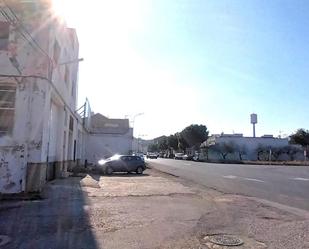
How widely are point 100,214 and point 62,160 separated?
1571cm

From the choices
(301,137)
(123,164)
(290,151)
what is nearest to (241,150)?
(290,151)

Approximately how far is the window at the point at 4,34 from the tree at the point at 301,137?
10855cm

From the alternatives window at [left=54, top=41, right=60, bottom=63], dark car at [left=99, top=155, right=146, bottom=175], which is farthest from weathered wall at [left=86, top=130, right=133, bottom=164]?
window at [left=54, top=41, right=60, bottom=63]

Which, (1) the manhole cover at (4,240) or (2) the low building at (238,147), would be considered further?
(2) the low building at (238,147)

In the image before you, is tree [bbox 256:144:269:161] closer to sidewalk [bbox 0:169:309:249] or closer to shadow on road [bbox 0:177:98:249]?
sidewalk [bbox 0:169:309:249]

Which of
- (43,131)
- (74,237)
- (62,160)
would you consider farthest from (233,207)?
(62,160)

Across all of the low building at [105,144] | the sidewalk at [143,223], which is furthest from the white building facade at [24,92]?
the low building at [105,144]

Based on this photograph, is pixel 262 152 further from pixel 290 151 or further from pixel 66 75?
pixel 66 75

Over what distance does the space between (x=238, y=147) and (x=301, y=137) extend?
81.1ft

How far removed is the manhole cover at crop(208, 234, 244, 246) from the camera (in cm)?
872

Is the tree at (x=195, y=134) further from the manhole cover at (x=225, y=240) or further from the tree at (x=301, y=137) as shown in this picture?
the manhole cover at (x=225, y=240)

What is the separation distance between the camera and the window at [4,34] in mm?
17281

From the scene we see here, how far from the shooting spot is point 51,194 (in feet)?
54.9

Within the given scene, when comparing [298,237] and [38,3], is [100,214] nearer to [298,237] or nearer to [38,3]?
[298,237]
